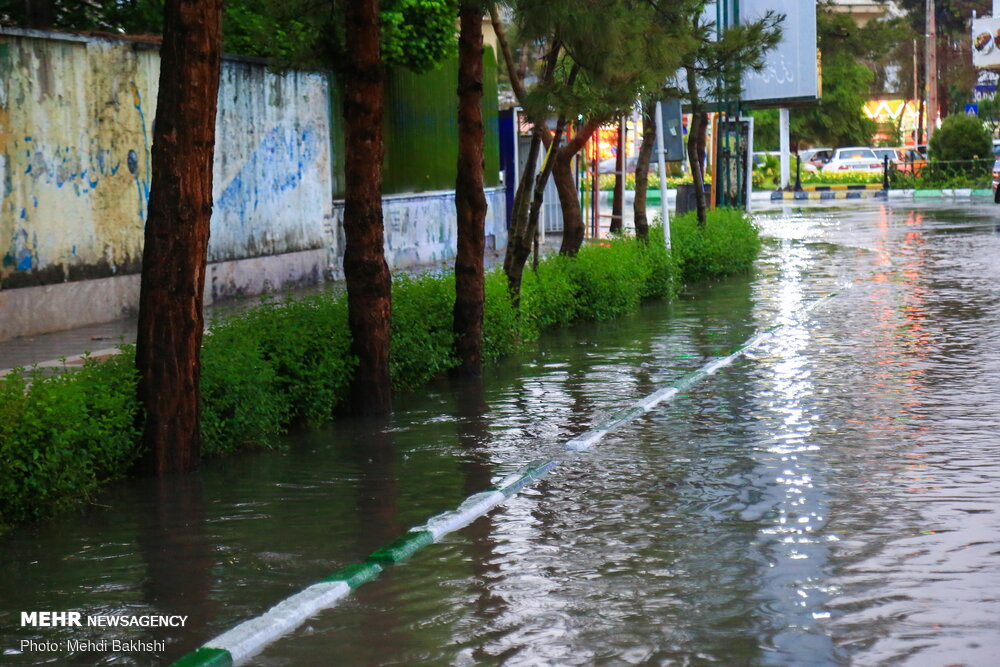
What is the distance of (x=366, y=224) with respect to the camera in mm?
10320

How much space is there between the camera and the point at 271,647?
521cm

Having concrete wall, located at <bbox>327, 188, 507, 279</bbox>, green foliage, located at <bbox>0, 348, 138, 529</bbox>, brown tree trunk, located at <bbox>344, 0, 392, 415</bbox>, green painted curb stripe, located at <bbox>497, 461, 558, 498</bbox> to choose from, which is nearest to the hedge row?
green foliage, located at <bbox>0, 348, 138, 529</bbox>

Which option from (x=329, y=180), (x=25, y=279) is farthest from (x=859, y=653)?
(x=329, y=180)

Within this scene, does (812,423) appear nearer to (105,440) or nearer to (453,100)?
(105,440)

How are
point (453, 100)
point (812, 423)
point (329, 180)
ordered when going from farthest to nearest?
1. point (453, 100)
2. point (329, 180)
3. point (812, 423)

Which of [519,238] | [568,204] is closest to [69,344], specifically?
[519,238]

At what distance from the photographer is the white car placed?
60.4m

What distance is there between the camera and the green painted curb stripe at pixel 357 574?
5980mm

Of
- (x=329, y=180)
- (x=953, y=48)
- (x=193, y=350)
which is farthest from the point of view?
(x=953, y=48)

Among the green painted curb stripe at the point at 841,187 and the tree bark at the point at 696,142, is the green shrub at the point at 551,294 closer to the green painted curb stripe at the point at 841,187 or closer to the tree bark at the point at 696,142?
the tree bark at the point at 696,142

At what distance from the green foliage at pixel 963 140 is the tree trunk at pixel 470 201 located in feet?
132

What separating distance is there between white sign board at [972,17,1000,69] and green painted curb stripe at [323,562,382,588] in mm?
46981

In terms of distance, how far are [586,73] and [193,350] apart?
20.0ft

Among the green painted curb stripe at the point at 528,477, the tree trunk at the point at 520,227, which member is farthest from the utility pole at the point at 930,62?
the green painted curb stripe at the point at 528,477
